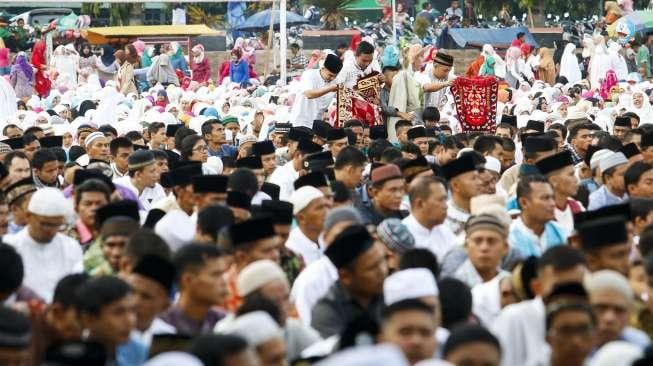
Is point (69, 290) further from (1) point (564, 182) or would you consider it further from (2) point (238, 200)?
(1) point (564, 182)

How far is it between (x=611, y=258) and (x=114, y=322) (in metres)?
2.57

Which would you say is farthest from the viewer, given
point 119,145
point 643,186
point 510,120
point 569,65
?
point 569,65

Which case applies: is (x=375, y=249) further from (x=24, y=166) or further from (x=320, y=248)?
(x=24, y=166)

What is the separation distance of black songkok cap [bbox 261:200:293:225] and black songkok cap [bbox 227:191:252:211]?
0.10m

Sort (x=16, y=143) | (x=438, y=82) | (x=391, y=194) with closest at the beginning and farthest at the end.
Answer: (x=391, y=194)
(x=16, y=143)
(x=438, y=82)

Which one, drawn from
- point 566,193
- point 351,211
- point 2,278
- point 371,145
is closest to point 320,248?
point 351,211

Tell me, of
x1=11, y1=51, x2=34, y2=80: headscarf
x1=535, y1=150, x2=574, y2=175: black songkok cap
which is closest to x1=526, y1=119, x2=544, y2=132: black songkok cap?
x1=535, y1=150, x2=574, y2=175: black songkok cap

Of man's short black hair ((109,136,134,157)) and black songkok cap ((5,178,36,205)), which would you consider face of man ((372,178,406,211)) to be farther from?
man's short black hair ((109,136,134,157))

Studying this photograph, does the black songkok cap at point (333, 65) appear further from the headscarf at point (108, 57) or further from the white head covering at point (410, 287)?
the headscarf at point (108, 57)

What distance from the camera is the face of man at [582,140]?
16.2m

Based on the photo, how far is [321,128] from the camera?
16.8m

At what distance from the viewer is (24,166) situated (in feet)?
44.5

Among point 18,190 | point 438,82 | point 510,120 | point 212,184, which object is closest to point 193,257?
point 212,184

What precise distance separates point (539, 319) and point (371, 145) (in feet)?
26.6
